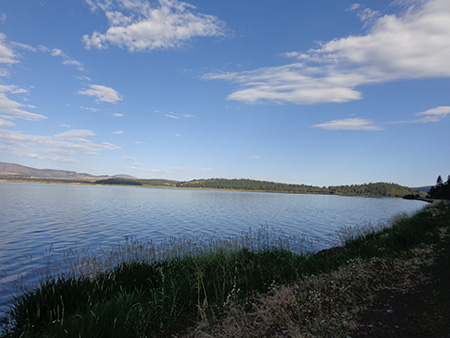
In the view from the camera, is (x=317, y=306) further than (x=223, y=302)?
No

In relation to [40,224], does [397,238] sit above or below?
above

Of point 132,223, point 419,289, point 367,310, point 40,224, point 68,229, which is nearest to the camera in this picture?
point 367,310

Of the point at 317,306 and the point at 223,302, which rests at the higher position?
the point at 317,306

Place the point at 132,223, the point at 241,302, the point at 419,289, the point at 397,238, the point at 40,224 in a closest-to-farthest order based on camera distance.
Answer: the point at 241,302
the point at 419,289
the point at 397,238
the point at 40,224
the point at 132,223

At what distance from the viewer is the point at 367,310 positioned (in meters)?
6.38

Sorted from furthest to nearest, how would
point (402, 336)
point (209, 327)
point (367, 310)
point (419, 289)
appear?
1. point (419, 289)
2. point (367, 310)
3. point (209, 327)
4. point (402, 336)

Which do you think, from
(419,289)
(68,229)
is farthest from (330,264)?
(68,229)

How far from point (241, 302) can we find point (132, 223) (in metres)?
27.7

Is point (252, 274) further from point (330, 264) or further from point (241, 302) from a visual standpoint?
point (330, 264)

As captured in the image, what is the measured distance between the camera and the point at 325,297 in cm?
712

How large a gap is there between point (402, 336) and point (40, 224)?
33268 millimetres

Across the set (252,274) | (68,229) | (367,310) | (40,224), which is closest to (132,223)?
(68,229)

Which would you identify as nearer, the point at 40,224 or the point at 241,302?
the point at 241,302

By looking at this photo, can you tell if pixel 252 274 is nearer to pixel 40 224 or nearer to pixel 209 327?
pixel 209 327
